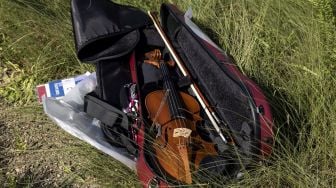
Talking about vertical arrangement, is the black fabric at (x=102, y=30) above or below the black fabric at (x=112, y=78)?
above

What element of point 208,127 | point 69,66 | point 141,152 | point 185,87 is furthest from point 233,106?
point 69,66

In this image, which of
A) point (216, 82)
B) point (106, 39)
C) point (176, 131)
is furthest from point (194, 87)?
point (106, 39)

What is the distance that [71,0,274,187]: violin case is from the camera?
6.81 feet

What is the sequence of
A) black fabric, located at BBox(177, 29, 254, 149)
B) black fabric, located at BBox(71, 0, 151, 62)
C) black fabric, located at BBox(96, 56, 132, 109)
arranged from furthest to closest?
black fabric, located at BBox(71, 0, 151, 62)
black fabric, located at BBox(96, 56, 132, 109)
black fabric, located at BBox(177, 29, 254, 149)

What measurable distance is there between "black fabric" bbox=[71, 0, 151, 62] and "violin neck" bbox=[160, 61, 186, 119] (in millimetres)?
252

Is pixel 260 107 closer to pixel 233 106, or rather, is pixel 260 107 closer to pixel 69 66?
pixel 233 106

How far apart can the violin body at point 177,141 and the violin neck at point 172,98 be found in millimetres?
19

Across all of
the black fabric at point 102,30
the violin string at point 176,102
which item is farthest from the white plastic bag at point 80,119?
the violin string at point 176,102

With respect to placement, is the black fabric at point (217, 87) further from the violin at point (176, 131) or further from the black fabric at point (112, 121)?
the black fabric at point (112, 121)

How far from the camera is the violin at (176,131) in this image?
6.93 ft

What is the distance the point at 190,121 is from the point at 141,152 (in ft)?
0.96

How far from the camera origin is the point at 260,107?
2102 mm

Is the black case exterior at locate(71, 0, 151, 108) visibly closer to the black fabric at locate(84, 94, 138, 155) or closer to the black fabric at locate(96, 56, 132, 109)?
the black fabric at locate(96, 56, 132, 109)

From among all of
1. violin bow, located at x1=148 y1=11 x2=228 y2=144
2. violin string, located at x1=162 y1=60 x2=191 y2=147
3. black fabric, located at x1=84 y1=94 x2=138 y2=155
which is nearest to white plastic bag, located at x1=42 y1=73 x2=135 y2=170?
black fabric, located at x1=84 y1=94 x2=138 y2=155
